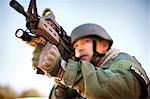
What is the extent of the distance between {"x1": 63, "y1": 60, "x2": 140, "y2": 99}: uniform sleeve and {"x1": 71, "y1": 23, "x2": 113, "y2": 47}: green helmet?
787 mm

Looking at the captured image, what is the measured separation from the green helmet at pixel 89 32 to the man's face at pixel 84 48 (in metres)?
0.06

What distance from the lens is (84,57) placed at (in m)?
3.26

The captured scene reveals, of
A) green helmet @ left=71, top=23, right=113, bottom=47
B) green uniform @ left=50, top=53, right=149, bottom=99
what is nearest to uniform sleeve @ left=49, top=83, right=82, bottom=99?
green helmet @ left=71, top=23, right=113, bottom=47

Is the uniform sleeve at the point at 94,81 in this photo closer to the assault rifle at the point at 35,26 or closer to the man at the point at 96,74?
the man at the point at 96,74

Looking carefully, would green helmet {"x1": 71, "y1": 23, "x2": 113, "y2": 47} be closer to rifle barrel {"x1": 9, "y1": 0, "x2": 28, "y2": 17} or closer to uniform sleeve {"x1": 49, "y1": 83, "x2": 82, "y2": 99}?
uniform sleeve {"x1": 49, "y1": 83, "x2": 82, "y2": 99}

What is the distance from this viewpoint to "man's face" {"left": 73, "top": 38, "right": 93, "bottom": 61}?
3264 millimetres

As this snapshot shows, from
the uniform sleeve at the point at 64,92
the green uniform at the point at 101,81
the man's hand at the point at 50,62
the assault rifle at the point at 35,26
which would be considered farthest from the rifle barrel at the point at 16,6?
the uniform sleeve at the point at 64,92

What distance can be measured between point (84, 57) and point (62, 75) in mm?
584

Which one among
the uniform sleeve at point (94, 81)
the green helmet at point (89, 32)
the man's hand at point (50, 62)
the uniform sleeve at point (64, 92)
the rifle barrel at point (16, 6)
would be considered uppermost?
the rifle barrel at point (16, 6)

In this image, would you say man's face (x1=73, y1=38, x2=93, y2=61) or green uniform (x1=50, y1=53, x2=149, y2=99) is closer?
green uniform (x1=50, y1=53, x2=149, y2=99)

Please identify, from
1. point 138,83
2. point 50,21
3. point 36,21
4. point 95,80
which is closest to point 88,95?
point 95,80

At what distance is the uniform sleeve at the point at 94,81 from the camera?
2.65m

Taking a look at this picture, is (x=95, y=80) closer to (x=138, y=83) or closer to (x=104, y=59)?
(x=138, y=83)

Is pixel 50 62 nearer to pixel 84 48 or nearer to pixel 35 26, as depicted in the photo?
pixel 35 26
